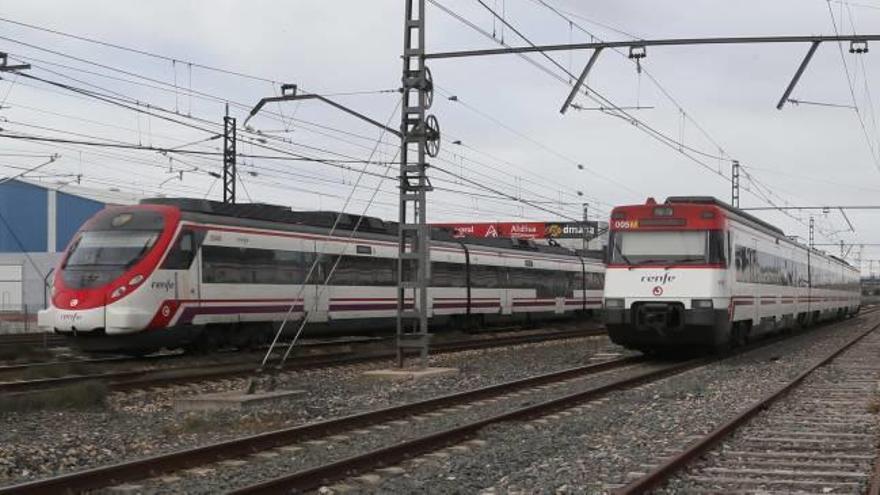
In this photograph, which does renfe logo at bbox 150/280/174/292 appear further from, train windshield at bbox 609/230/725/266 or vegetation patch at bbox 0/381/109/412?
train windshield at bbox 609/230/725/266

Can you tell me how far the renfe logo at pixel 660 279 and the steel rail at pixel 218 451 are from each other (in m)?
5.77

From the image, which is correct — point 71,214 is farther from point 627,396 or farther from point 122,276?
point 627,396

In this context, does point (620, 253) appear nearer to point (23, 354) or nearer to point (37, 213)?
point (23, 354)

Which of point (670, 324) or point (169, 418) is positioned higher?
point (670, 324)

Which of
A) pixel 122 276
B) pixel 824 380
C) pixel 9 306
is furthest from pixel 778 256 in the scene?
pixel 9 306

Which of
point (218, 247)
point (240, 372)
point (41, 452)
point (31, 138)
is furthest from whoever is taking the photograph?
point (31, 138)

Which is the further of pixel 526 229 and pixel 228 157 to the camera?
pixel 526 229

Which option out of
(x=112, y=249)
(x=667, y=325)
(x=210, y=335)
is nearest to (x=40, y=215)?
(x=210, y=335)

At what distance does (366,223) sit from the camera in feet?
77.8

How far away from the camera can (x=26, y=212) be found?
168 feet

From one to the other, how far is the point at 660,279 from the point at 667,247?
0.70 meters

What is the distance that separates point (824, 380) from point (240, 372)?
33.2 feet

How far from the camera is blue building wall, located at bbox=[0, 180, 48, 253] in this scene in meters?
50.8

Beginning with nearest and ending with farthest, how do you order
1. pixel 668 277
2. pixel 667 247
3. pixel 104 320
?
pixel 104 320
pixel 668 277
pixel 667 247
